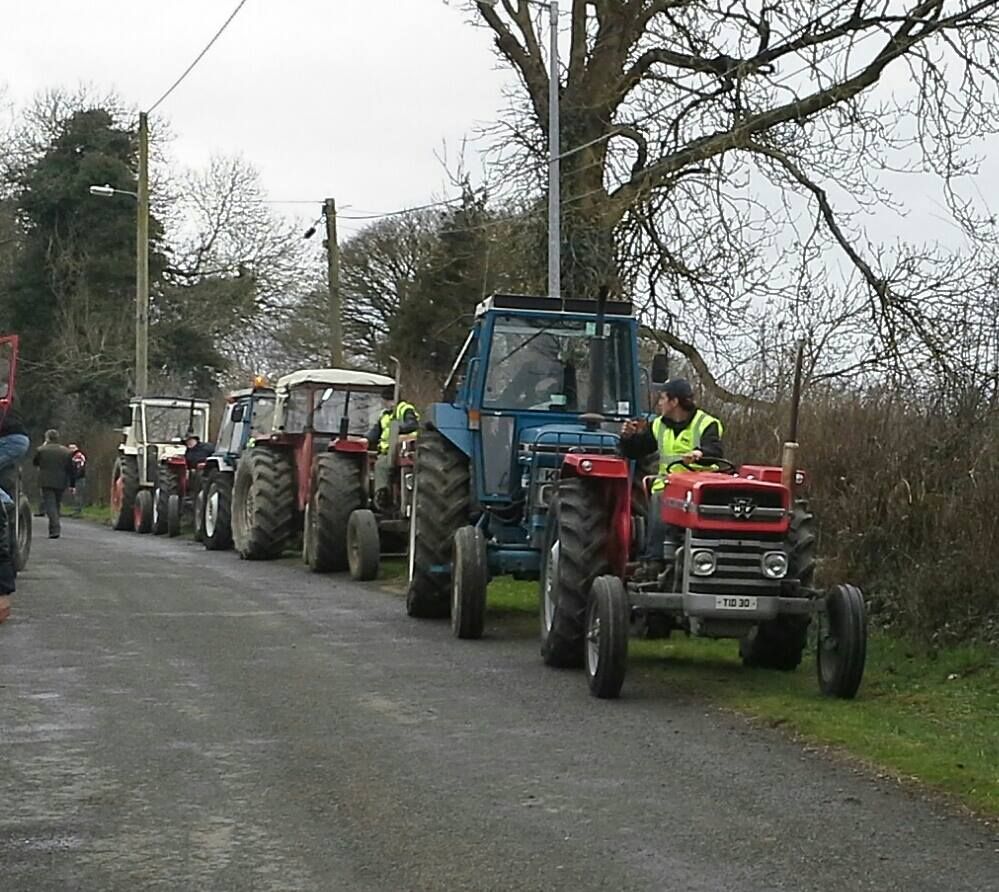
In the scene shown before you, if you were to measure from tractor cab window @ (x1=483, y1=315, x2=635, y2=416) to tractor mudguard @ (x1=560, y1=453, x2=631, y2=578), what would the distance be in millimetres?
2404

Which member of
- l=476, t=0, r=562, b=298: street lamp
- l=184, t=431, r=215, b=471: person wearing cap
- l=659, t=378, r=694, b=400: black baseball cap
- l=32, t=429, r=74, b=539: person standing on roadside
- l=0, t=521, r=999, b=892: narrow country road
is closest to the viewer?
l=0, t=521, r=999, b=892: narrow country road

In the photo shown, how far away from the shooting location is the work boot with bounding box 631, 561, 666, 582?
10922 mm

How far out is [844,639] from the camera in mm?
10219

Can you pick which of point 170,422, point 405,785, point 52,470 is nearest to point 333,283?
point 170,422

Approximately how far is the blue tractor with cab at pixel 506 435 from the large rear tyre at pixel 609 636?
2.45 m

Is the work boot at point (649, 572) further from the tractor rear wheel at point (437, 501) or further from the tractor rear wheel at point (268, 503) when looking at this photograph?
the tractor rear wheel at point (268, 503)

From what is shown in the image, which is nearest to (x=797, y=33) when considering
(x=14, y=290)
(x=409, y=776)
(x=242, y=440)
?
(x=242, y=440)

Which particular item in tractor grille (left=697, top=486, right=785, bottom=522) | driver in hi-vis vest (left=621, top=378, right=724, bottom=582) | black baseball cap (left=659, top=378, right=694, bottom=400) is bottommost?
tractor grille (left=697, top=486, right=785, bottom=522)

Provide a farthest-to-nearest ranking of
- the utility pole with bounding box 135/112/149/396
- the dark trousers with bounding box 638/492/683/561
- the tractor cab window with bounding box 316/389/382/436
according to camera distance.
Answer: the utility pole with bounding box 135/112/149/396 → the tractor cab window with bounding box 316/389/382/436 → the dark trousers with bounding box 638/492/683/561

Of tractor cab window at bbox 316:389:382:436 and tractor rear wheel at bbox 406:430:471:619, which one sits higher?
tractor cab window at bbox 316:389:382:436

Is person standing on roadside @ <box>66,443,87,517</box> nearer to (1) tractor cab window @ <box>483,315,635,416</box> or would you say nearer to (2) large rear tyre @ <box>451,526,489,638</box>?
(1) tractor cab window @ <box>483,315,635,416</box>

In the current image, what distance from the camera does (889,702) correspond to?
10.4 metres

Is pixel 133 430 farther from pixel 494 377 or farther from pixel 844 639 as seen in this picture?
pixel 844 639

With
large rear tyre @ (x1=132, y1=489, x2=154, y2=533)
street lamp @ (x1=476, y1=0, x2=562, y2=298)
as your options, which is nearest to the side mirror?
street lamp @ (x1=476, y1=0, x2=562, y2=298)
